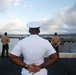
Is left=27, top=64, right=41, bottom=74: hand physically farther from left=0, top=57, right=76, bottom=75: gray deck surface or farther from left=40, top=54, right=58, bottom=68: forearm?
left=0, top=57, right=76, bottom=75: gray deck surface

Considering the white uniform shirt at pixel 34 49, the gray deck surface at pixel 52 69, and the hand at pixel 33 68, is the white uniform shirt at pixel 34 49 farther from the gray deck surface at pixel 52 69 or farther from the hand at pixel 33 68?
the gray deck surface at pixel 52 69

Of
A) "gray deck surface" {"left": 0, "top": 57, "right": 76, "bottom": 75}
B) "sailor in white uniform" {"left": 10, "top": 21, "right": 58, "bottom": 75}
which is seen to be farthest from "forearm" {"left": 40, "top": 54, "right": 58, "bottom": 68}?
"gray deck surface" {"left": 0, "top": 57, "right": 76, "bottom": 75}

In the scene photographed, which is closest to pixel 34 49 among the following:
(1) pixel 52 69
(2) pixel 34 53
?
(2) pixel 34 53

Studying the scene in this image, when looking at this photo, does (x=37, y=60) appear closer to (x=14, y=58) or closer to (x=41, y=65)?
(x=41, y=65)

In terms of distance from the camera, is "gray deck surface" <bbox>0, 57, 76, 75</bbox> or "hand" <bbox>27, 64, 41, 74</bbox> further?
"gray deck surface" <bbox>0, 57, 76, 75</bbox>

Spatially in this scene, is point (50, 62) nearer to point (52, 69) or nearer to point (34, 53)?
point (34, 53)

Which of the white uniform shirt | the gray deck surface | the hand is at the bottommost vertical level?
the gray deck surface

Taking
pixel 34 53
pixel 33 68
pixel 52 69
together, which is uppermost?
pixel 34 53

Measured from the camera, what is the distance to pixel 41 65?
3.71 meters

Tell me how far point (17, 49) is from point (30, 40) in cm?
23

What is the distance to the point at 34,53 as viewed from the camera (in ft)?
12.1

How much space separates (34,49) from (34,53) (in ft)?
0.19

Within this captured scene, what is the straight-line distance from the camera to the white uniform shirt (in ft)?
12.1

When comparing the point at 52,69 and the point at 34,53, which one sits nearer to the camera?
the point at 34,53
